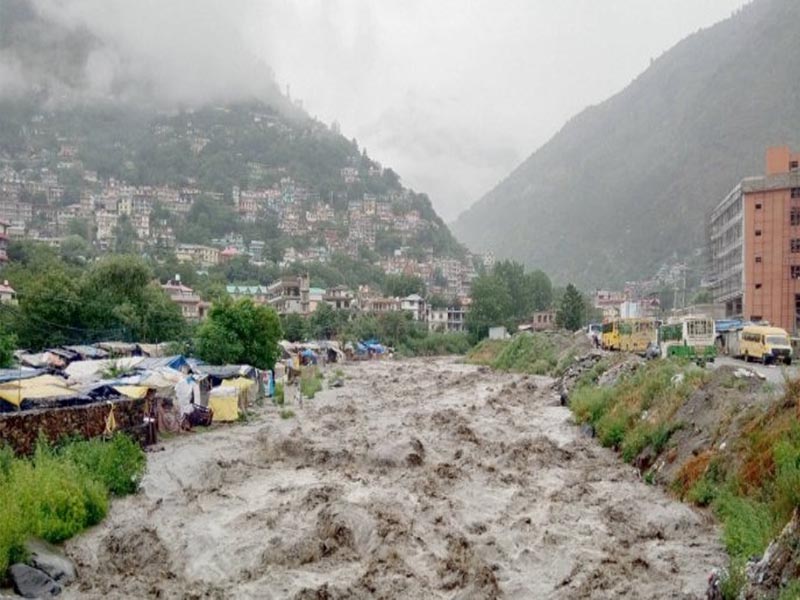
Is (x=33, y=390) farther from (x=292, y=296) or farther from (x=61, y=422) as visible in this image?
(x=292, y=296)

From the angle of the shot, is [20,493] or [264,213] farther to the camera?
[264,213]

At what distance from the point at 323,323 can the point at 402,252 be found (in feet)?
301

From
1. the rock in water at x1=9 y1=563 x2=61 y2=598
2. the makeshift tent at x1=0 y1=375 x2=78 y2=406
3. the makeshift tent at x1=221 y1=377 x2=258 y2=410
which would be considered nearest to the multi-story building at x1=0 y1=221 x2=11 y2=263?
the makeshift tent at x1=221 y1=377 x2=258 y2=410

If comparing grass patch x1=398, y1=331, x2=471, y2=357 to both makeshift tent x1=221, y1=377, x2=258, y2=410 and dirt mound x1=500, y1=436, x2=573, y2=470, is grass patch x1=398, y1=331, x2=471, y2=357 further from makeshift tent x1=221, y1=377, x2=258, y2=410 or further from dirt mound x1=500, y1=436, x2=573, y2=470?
dirt mound x1=500, y1=436, x2=573, y2=470

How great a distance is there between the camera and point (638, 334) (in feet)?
160

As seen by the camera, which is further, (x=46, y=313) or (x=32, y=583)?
(x=46, y=313)

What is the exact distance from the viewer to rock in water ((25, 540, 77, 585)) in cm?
1181

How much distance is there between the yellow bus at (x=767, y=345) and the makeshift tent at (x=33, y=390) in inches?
1149

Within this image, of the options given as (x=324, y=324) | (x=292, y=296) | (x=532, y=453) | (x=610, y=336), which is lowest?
(x=532, y=453)

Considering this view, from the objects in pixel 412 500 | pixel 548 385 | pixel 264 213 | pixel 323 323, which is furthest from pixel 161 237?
pixel 412 500

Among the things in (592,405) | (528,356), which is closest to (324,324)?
(528,356)

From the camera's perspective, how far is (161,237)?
153 m

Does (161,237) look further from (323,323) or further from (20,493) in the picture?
(20,493)

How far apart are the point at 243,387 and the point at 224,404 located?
2.83 m
